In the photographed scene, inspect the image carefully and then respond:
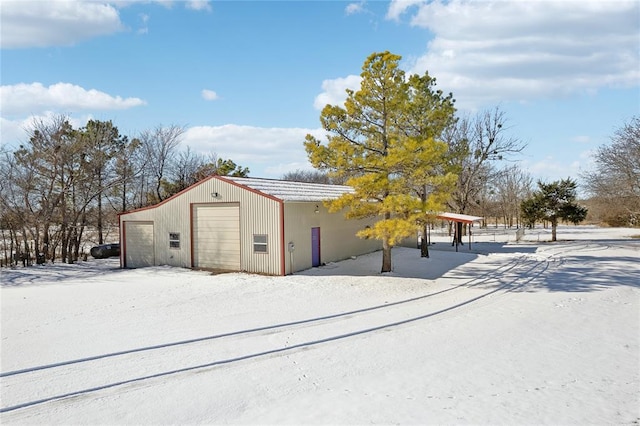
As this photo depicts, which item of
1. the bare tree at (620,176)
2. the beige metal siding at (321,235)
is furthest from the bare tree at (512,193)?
the beige metal siding at (321,235)

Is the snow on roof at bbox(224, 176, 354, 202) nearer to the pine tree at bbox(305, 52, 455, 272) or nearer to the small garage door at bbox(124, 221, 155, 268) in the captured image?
the pine tree at bbox(305, 52, 455, 272)

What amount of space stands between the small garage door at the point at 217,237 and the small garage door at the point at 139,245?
2.99m

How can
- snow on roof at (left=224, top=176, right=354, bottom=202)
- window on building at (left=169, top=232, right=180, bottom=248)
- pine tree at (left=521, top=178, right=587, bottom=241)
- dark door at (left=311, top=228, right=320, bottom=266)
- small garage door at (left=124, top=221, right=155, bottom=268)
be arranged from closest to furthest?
snow on roof at (left=224, top=176, right=354, bottom=202), dark door at (left=311, top=228, right=320, bottom=266), window on building at (left=169, top=232, right=180, bottom=248), small garage door at (left=124, top=221, right=155, bottom=268), pine tree at (left=521, top=178, right=587, bottom=241)

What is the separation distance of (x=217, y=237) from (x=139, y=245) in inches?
199

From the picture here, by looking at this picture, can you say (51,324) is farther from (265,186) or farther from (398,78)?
(398,78)

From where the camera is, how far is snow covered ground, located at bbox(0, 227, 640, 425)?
5.86 meters

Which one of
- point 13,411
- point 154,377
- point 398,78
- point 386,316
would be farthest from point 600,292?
point 13,411

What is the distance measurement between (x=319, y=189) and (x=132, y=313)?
498 inches

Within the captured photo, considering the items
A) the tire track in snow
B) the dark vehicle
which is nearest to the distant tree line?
the dark vehicle

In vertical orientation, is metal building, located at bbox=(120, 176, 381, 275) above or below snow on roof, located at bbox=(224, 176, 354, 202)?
below

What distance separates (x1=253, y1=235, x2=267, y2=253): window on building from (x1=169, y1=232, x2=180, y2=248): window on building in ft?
14.5

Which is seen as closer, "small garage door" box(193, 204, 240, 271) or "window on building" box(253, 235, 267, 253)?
"window on building" box(253, 235, 267, 253)

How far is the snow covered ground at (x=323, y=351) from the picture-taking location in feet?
19.2

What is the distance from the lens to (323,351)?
8.10 meters
